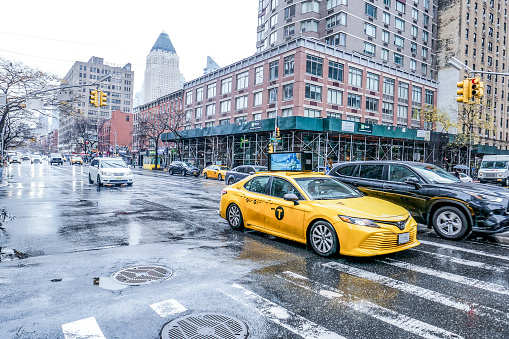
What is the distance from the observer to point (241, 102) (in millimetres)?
46469

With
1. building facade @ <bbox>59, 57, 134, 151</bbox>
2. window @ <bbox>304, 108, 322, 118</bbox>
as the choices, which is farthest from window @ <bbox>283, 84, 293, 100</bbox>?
building facade @ <bbox>59, 57, 134, 151</bbox>

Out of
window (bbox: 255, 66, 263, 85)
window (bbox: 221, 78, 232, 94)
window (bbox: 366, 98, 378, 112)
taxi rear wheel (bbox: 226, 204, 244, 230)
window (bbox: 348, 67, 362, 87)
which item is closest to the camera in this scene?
taxi rear wheel (bbox: 226, 204, 244, 230)

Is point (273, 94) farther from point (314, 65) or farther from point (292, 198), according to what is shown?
point (292, 198)

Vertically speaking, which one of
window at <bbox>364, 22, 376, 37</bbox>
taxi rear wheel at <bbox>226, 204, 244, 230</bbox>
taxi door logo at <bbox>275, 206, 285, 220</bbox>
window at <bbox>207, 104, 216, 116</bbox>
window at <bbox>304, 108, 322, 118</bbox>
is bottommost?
taxi rear wheel at <bbox>226, 204, 244, 230</bbox>

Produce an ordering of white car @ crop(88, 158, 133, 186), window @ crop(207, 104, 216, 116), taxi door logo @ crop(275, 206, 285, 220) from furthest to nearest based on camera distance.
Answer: window @ crop(207, 104, 216, 116) < white car @ crop(88, 158, 133, 186) < taxi door logo @ crop(275, 206, 285, 220)

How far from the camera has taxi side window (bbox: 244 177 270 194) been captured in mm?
7629

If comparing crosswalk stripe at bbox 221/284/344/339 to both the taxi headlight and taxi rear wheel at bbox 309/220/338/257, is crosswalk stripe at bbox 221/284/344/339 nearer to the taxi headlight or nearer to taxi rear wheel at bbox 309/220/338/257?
taxi rear wheel at bbox 309/220/338/257

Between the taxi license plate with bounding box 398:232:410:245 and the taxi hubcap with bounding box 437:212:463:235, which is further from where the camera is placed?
the taxi hubcap with bounding box 437:212:463:235

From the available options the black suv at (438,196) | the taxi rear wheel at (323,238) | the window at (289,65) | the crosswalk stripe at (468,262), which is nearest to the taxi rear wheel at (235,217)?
the taxi rear wheel at (323,238)

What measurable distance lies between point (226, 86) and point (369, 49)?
833 inches

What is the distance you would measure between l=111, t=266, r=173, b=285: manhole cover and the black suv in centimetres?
601

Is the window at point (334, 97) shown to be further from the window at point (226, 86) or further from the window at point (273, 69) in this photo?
the window at point (226, 86)

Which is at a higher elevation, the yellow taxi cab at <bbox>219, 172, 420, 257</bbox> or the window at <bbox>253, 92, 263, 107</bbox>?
the window at <bbox>253, 92, 263, 107</bbox>

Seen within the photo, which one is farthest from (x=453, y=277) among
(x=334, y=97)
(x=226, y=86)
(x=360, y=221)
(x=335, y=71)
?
(x=226, y=86)
